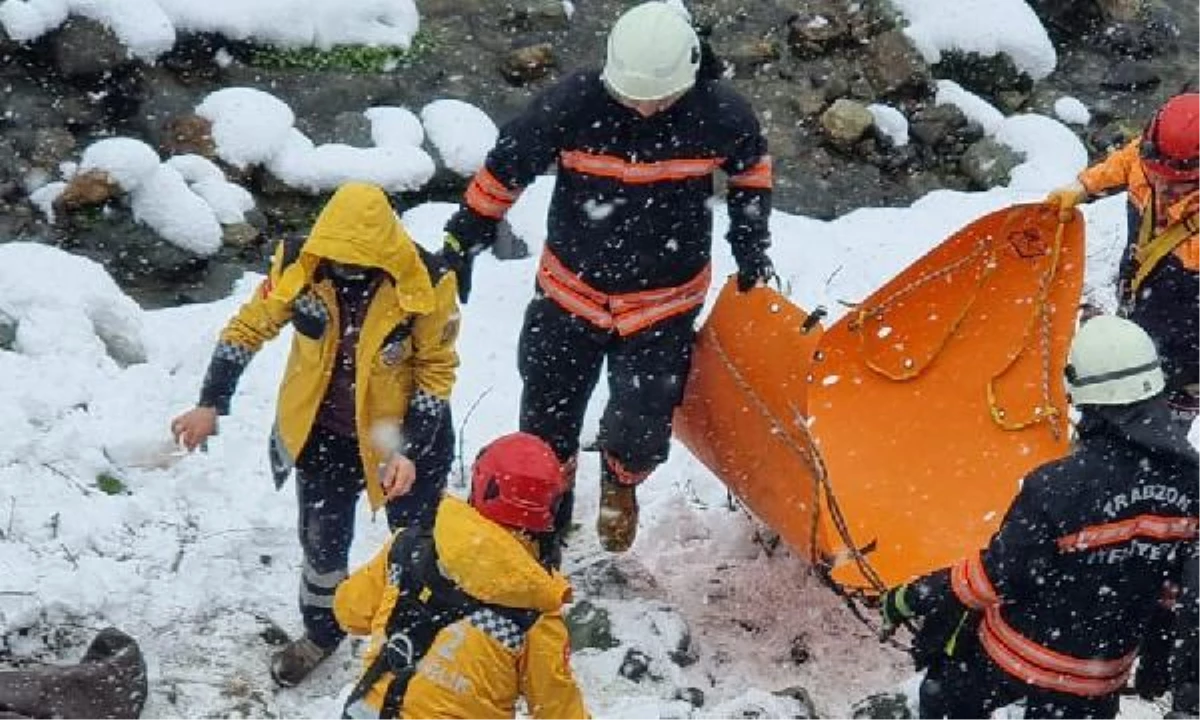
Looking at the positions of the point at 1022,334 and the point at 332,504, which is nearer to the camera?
the point at 332,504

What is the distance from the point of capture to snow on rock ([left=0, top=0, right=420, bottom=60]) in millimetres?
Answer: 8133

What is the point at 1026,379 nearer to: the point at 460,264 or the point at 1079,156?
the point at 460,264

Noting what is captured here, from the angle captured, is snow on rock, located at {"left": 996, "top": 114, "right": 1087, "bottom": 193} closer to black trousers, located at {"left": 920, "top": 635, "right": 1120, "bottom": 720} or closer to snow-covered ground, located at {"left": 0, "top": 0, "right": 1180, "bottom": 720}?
Result: snow-covered ground, located at {"left": 0, "top": 0, "right": 1180, "bottom": 720}

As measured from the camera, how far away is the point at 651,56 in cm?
494

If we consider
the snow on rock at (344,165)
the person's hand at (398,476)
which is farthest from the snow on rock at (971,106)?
the person's hand at (398,476)

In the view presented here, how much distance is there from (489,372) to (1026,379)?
2271 mm

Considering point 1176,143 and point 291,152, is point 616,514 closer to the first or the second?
point 1176,143

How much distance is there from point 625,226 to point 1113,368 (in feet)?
5.89

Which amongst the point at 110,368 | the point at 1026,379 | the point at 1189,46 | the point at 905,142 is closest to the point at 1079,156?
the point at 905,142

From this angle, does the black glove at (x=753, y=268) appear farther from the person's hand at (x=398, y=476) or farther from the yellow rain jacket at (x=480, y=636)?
the yellow rain jacket at (x=480, y=636)

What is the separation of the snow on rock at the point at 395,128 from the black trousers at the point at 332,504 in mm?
3605

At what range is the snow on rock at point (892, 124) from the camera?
9.19 meters

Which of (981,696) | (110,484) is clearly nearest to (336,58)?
(110,484)

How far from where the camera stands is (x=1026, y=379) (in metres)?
5.59
